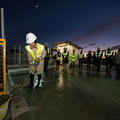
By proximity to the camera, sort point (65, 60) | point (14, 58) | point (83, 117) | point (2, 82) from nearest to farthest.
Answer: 1. point (83, 117)
2. point (2, 82)
3. point (65, 60)
4. point (14, 58)

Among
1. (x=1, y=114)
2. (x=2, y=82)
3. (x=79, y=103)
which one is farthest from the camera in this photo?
(x=2, y=82)

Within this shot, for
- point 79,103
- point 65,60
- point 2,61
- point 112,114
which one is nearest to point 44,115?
point 79,103

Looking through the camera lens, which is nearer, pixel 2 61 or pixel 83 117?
pixel 83 117

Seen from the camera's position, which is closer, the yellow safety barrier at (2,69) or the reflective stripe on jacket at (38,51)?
the yellow safety barrier at (2,69)

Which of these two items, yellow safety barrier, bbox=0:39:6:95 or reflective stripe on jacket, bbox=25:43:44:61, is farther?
reflective stripe on jacket, bbox=25:43:44:61

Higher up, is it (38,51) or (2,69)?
(38,51)

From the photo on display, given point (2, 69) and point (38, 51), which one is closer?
point (2, 69)

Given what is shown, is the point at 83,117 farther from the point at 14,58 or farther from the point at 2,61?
the point at 14,58

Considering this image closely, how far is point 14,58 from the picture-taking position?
7.68 meters

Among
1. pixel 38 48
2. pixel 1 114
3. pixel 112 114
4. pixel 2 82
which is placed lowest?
pixel 112 114

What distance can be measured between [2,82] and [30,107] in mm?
959

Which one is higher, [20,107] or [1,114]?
[1,114]

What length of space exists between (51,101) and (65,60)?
4.76 m

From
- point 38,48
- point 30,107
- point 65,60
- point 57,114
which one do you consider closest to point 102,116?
point 57,114
